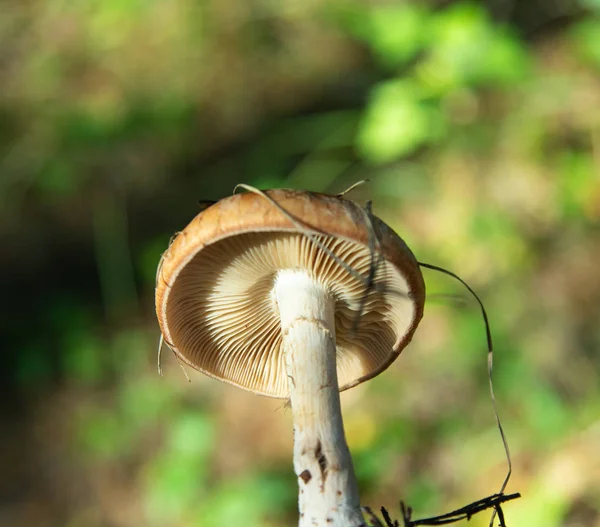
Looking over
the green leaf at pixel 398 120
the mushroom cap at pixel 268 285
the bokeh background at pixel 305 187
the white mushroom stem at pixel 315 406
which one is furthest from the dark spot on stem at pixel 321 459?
the green leaf at pixel 398 120

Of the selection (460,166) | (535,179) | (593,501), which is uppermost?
(460,166)

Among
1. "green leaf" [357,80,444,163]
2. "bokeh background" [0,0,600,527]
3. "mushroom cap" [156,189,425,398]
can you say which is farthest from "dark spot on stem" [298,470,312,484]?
"green leaf" [357,80,444,163]

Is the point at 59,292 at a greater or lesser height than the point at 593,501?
greater

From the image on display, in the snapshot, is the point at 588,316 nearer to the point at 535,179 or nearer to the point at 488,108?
the point at 535,179

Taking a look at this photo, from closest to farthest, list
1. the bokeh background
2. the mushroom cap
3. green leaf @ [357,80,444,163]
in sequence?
the mushroom cap → the bokeh background → green leaf @ [357,80,444,163]

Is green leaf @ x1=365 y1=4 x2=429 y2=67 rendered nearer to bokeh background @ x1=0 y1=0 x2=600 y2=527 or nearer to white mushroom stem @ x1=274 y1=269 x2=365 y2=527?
bokeh background @ x1=0 y1=0 x2=600 y2=527

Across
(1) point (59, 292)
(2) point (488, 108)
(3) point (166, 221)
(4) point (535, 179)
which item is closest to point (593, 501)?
(4) point (535, 179)
